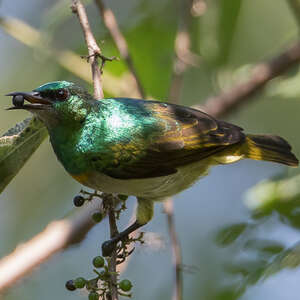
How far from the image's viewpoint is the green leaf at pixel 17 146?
3133mm

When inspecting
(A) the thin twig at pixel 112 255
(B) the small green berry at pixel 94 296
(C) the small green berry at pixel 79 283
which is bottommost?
(B) the small green berry at pixel 94 296

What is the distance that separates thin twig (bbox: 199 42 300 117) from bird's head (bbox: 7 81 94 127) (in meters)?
1.68

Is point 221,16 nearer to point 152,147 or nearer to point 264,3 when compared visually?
point 264,3

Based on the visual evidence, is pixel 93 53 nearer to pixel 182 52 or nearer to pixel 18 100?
pixel 18 100

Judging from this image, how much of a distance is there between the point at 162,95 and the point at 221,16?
0.83 m

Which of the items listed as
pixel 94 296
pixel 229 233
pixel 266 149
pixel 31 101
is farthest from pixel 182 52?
pixel 94 296

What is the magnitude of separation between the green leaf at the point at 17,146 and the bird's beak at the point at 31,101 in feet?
0.32

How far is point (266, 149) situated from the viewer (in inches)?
174

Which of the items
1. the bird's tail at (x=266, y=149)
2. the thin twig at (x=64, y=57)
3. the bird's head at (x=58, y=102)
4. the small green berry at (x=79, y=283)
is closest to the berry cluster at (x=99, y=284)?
the small green berry at (x=79, y=283)

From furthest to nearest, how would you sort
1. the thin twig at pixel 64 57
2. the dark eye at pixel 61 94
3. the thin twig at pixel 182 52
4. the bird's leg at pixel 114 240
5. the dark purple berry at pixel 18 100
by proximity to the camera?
the thin twig at pixel 182 52 < the thin twig at pixel 64 57 < the dark eye at pixel 61 94 < the bird's leg at pixel 114 240 < the dark purple berry at pixel 18 100

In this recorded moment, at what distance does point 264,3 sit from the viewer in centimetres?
602

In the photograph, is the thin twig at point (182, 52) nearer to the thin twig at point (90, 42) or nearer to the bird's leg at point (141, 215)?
the bird's leg at point (141, 215)

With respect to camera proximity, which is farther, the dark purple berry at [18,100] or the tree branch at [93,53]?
the tree branch at [93,53]

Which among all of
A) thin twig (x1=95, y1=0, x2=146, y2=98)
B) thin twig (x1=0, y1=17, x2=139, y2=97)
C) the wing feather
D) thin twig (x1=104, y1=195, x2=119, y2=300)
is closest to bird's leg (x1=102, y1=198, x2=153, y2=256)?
thin twig (x1=104, y1=195, x2=119, y2=300)
